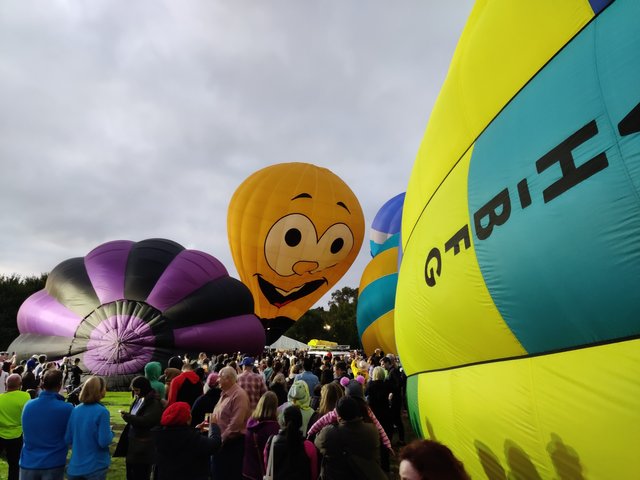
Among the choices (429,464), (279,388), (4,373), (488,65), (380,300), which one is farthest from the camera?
(380,300)

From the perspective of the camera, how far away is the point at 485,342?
10.3ft

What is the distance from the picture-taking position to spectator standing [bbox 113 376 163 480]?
3607 millimetres

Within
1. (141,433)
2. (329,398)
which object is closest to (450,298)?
(329,398)

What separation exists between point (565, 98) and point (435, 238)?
5.41ft

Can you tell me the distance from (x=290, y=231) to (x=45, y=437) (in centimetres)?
1297

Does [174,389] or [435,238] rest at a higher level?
[435,238]

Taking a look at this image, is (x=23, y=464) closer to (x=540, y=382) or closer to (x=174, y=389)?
(x=174, y=389)

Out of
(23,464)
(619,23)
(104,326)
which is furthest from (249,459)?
(104,326)

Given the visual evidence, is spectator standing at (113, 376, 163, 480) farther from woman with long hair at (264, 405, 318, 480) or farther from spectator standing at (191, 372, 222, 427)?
Answer: woman with long hair at (264, 405, 318, 480)

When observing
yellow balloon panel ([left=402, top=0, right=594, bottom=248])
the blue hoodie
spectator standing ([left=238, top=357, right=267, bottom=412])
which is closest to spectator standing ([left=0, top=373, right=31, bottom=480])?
the blue hoodie

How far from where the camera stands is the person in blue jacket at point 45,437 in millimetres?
3252

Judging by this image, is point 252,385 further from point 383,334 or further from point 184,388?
point 383,334

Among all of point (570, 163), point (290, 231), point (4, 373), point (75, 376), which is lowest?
point (75, 376)

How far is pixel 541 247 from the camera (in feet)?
8.52
